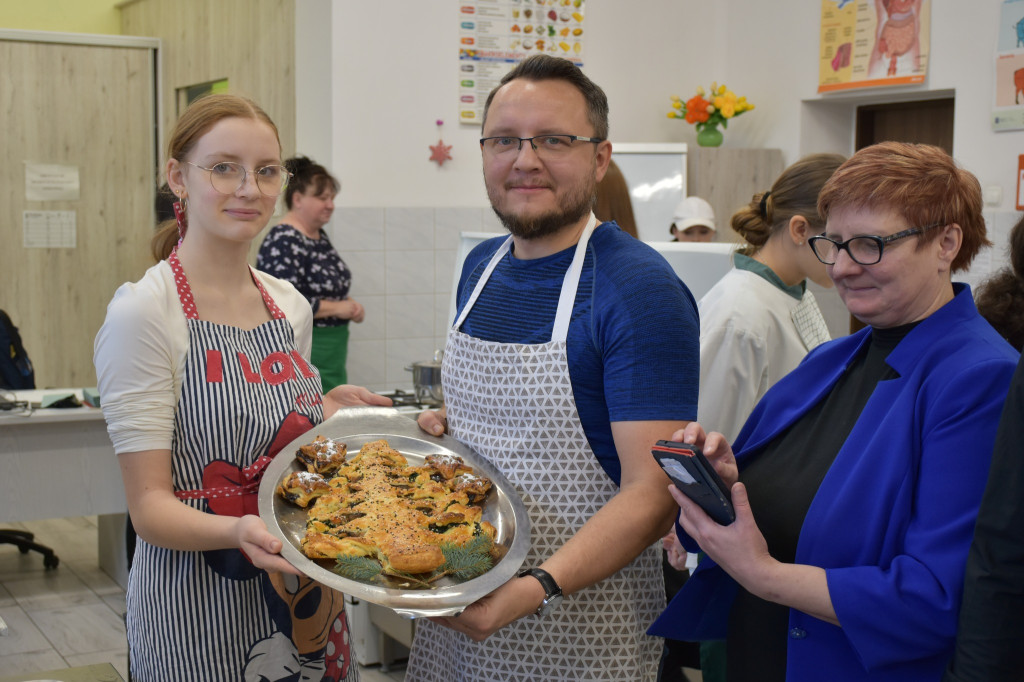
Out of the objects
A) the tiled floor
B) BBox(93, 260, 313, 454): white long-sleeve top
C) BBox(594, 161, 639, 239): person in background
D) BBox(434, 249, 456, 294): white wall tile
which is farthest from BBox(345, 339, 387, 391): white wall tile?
BBox(93, 260, 313, 454): white long-sleeve top

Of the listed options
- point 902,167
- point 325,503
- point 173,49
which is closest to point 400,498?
point 325,503

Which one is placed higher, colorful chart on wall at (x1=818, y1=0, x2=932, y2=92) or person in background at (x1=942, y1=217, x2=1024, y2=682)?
colorful chart on wall at (x1=818, y1=0, x2=932, y2=92)

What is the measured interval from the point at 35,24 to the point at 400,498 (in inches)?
270

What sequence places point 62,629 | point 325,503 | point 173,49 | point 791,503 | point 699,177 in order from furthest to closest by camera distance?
point 173,49
point 699,177
point 62,629
point 325,503
point 791,503

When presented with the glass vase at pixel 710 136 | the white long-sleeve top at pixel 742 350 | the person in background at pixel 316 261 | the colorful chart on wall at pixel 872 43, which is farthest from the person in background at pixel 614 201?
the glass vase at pixel 710 136

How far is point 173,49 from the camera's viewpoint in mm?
6758

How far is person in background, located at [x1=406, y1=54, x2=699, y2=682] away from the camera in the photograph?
1.38m

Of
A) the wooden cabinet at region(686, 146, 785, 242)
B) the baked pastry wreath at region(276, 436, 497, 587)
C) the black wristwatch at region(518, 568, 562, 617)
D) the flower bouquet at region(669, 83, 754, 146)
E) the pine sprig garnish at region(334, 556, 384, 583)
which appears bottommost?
the black wristwatch at region(518, 568, 562, 617)

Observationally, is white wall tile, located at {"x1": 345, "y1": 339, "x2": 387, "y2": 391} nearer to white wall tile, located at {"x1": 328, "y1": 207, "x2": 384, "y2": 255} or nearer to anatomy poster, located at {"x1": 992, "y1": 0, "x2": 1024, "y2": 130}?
white wall tile, located at {"x1": 328, "y1": 207, "x2": 384, "y2": 255}

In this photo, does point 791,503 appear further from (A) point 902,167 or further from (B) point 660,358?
(A) point 902,167

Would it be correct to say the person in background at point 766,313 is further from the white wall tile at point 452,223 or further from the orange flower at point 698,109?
the orange flower at point 698,109

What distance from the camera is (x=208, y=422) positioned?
1545mm

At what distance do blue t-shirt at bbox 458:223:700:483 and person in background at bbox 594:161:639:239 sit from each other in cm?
121

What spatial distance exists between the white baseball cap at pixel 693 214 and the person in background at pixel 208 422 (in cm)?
401
